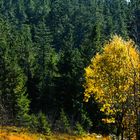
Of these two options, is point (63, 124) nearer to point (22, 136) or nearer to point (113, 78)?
point (22, 136)

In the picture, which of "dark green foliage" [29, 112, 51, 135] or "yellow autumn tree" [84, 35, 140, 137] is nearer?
"yellow autumn tree" [84, 35, 140, 137]

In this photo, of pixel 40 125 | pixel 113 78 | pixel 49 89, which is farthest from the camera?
pixel 49 89

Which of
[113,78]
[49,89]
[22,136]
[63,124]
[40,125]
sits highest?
[113,78]

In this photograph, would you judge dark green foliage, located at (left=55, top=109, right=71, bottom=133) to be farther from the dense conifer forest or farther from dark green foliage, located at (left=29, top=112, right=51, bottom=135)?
dark green foliage, located at (left=29, top=112, right=51, bottom=135)

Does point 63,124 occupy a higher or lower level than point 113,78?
lower

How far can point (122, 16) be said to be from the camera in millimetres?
159500

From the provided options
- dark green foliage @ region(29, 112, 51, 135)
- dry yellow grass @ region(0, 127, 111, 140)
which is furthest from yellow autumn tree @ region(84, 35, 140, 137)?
dark green foliage @ region(29, 112, 51, 135)

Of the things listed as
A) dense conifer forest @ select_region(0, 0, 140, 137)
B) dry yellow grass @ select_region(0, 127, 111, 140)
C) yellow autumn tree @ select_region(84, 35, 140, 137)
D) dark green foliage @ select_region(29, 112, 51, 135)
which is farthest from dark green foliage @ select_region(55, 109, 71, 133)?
yellow autumn tree @ select_region(84, 35, 140, 137)

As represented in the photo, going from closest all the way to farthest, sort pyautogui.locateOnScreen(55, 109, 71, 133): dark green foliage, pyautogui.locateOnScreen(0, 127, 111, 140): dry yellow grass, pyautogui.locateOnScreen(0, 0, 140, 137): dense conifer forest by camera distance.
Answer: pyautogui.locateOnScreen(0, 127, 111, 140): dry yellow grass
pyautogui.locateOnScreen(55, 109, 71, 133): dark green foliage
pyautogui.locateOnScreen(0, 0, 140, 137): dense conifer forest

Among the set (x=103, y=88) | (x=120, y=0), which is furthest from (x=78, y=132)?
(x=120, y=0)

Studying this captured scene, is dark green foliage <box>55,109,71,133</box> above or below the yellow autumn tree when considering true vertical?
below

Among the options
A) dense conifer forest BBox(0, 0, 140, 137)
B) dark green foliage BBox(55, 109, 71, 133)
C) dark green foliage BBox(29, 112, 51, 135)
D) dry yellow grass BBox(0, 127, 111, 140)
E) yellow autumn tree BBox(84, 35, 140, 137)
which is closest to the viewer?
yellow autumn tree BBox(84, 35, 140, 137)

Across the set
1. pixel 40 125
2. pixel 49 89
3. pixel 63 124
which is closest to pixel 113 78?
pixel 40 125

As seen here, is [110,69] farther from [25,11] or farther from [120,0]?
[120,0]
